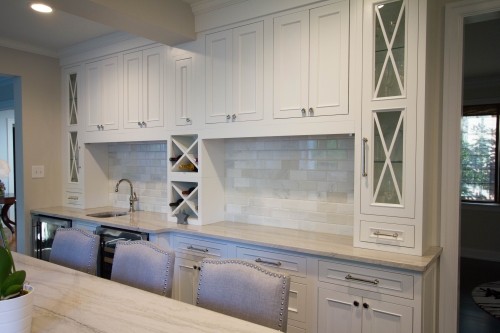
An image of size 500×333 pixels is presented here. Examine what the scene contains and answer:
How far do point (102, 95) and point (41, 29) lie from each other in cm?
76

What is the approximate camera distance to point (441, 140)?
2.21m

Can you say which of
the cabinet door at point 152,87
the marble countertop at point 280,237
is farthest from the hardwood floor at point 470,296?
the cabinet door at point 152,87

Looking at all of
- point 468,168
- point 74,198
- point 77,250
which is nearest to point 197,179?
point 77,250

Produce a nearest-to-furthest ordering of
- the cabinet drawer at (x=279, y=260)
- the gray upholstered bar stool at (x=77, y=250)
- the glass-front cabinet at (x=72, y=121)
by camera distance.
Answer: the gray upholstered bar stool at (x=77, y=250)
the cabinet drawer at (x=279, y=260)
the glass-front cabinet at (x=72, y=121)

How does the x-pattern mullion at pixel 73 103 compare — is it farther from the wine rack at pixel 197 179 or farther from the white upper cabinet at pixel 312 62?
the white upper cabinet at pixel 312 62

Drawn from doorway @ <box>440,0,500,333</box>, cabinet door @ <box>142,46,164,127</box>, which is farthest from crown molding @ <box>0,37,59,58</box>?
doorway @ <box>440,0,500,333</box>

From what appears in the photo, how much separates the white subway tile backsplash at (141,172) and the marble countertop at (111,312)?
197 cm

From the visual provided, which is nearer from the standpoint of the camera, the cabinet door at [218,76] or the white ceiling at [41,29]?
the cabinet door at [218,76]

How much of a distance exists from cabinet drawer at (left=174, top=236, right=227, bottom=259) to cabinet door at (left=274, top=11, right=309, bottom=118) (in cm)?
102

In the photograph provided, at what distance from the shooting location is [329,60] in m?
2.27

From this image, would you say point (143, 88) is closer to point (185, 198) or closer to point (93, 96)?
point (93, 96)

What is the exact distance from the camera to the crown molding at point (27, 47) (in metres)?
3.63

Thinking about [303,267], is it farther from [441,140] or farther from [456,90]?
[456,90]

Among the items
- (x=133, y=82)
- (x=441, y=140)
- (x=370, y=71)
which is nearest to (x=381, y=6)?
(x=370, y=71)
